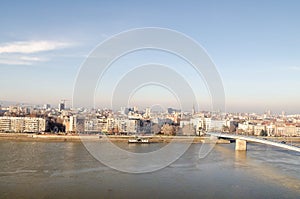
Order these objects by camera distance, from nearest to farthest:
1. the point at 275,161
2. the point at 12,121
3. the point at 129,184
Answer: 1. the point at 129,184
2. the point at 275,161
3. the point at 12,121

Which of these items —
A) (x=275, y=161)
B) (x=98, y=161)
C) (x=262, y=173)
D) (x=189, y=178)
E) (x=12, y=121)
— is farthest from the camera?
(x=12, y=121)

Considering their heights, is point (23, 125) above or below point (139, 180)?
below

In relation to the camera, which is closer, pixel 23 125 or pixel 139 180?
pixel 139 180

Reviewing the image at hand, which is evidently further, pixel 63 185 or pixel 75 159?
pixel 75 159

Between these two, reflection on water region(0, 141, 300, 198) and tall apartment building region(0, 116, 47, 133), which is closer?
reflection on water region(0, 141, 300, 198)

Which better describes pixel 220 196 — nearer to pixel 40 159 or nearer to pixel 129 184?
pixel 129 184

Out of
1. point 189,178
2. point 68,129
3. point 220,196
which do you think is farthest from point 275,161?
point 68,129

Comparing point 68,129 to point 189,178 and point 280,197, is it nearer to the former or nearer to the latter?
point 189,178

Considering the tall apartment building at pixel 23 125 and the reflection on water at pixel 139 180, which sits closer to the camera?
the reflection on water at pixel 139 180
